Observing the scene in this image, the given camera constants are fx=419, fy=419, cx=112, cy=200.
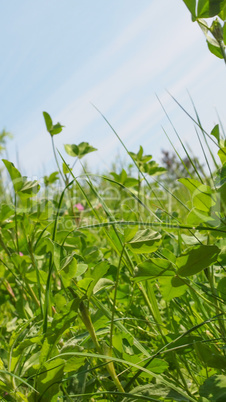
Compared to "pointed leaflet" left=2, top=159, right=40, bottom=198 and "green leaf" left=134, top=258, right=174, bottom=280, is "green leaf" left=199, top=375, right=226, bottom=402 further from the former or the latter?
"pointed leaflet" left=2, top=159, right=40, bottom=198

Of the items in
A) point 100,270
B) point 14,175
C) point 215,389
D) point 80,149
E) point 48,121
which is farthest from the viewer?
point 80,149

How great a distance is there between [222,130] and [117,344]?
55 centimetres

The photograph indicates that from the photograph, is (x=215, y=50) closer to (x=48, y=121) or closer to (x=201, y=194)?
(x=201, y=194)

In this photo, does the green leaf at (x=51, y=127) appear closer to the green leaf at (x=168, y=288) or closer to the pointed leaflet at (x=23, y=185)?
the pointed leaflet at (x=23, y=185)

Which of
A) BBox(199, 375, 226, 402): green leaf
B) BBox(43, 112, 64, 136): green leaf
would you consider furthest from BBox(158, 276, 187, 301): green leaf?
BBox(43, 112, 64, 136): green leaf

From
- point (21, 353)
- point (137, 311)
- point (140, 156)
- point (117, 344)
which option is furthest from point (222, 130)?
point (21, 353)

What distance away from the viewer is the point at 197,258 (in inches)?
19.6

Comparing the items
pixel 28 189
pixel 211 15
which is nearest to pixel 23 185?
pixel 28 189

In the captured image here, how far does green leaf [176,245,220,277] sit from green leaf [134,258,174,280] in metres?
0.02

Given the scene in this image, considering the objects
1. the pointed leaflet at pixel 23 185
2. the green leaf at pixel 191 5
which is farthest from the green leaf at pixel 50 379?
the green leaf at pixel 191 5

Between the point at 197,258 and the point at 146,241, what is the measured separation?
0.06 metres

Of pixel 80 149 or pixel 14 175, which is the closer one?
pixel 14 175

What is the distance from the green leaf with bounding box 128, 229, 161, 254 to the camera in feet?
1.66

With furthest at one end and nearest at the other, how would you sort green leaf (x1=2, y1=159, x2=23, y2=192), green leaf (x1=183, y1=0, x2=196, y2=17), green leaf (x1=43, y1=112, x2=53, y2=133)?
green leaf (x1=43, y1=112, x2=53, y2=133) < green leaf (x1=2, y1=159, x2=23, y2=192) < green leaf (x1=183, y1=0, x2=196, y2=17)
